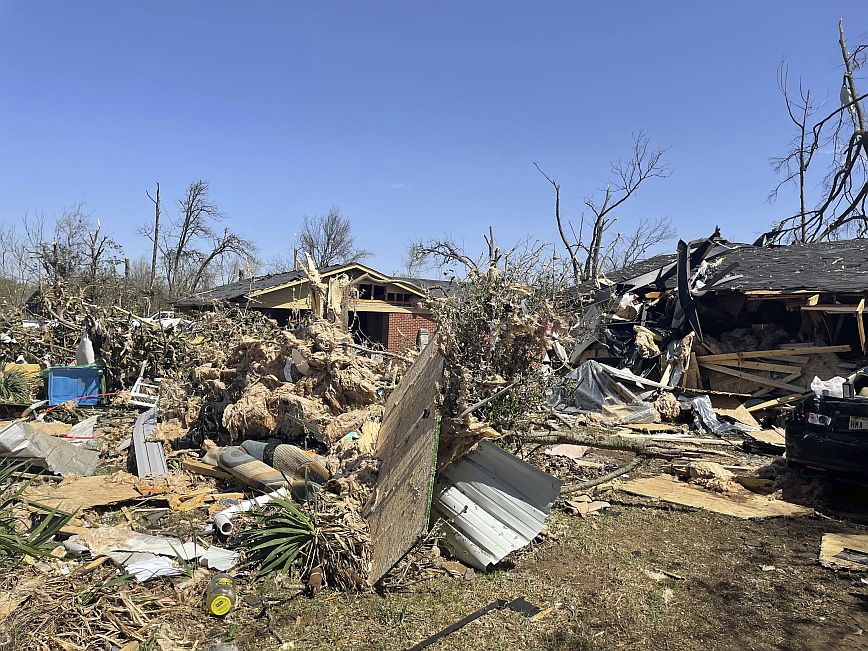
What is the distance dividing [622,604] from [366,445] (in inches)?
104

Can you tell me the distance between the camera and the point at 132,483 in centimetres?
710

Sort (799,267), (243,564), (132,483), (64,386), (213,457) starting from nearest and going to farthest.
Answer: (243,564), (132,483), (213,457), (64,386), (799,267)

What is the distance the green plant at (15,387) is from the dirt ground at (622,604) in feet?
34.9

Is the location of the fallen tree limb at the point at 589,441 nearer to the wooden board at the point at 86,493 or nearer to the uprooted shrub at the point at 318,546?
the uprooted shrub at the point at 318,546

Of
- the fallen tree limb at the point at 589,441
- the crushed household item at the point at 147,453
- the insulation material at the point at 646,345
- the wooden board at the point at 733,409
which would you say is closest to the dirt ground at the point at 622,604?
the fallen tree limb at the point at 589,441

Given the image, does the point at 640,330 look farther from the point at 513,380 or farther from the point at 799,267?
the point at 513,380

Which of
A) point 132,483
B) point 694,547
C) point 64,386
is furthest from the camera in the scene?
point 64,386

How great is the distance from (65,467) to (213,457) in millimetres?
1957

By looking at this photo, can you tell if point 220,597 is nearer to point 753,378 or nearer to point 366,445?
point 366,445

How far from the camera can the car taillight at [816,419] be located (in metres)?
6.21

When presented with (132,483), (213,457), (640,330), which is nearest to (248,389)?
(213,457)

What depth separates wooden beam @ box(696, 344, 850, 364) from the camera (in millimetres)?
12014

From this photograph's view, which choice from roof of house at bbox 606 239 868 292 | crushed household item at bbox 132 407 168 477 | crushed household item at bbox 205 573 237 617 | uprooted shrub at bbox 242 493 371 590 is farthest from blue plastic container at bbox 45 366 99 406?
roof of house at bbox 606 239 868 292

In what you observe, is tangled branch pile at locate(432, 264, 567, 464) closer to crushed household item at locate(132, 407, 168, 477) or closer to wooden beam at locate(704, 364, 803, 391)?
crushed household item at locate(132, 407, 168, 477)
